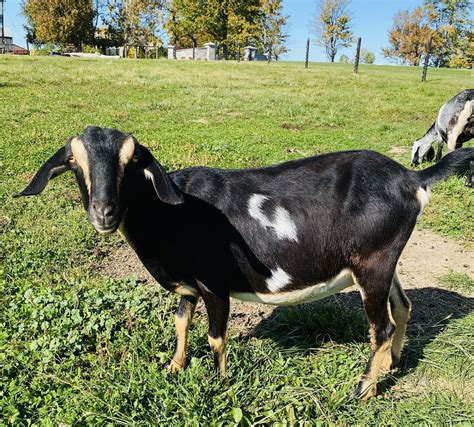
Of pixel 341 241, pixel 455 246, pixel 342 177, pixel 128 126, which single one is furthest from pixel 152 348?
pixel 128 126

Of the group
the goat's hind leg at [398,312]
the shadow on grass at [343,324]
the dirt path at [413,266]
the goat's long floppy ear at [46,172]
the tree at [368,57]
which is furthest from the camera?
the tree at [368,57]

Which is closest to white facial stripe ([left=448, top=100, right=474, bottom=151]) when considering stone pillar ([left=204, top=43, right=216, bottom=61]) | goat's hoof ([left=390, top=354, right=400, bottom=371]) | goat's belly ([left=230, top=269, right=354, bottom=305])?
goat's hoof ([left=390, top=354, right=400, bottom=371])

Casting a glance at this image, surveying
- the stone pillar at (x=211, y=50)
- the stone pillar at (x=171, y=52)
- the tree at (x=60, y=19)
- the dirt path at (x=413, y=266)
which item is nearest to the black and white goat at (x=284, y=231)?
the dirt path at (x=413, y=266)

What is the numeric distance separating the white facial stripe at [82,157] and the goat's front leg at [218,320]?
3.38 feet

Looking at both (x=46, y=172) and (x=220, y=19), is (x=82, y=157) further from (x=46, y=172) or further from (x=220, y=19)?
(x=220, y=19)

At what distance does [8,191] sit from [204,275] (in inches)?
200

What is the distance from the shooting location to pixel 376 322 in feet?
11.2

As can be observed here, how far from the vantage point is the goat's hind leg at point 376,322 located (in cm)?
329

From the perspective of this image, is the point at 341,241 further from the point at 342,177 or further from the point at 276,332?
the point at 276,332

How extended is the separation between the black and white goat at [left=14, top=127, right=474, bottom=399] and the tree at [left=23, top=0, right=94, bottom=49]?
65.7 m

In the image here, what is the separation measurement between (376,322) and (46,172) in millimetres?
2398

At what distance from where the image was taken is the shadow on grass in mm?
4078

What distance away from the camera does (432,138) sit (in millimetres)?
10156

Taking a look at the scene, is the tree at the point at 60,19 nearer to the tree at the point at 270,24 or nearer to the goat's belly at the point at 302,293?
the tree at the point at 270,24
